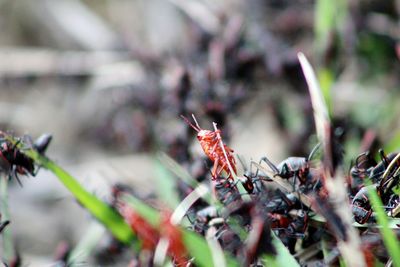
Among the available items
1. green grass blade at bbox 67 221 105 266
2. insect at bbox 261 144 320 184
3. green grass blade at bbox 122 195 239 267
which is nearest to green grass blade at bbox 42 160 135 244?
green grass blade at bbox 67 221 105 266

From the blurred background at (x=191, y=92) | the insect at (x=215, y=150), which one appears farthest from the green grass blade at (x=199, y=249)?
the blurred background at (x=191, y=92)

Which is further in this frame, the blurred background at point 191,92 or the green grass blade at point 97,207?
the blurred background at point 191,92

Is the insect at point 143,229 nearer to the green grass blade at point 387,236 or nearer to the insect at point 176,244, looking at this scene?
the insect at point 176,244

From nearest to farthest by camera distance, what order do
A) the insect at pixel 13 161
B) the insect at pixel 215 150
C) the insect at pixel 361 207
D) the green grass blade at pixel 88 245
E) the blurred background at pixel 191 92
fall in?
the insect at pixel 361 207, the insect at pixel 215 150, the insect at pixel 13 161, the green grass blade at pixel 88 245, the blurred background at pixel 191 92

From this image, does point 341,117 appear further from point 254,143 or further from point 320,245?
point 320,245

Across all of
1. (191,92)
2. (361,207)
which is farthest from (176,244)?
(191,92)

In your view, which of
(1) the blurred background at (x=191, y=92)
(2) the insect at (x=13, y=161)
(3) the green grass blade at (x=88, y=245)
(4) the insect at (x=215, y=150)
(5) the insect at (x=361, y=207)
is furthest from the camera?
(1) the blurred background at (x=191, y=92)

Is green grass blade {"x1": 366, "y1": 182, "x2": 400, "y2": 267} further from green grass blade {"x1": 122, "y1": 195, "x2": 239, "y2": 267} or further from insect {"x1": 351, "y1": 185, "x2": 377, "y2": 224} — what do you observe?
green grass blade {"x1": 122, "y1": 195, "x2": 239, "y2": 267}

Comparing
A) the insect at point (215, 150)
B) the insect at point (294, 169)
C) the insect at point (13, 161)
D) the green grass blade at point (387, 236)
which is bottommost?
the green grass blade at point (387, 236)
